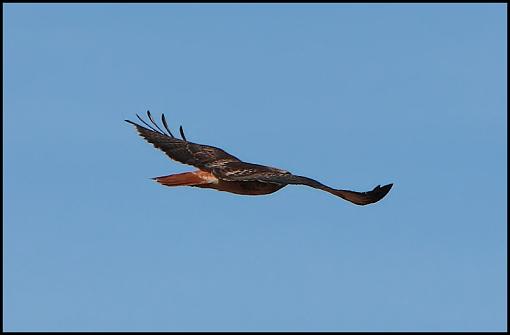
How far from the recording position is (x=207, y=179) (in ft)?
81.9

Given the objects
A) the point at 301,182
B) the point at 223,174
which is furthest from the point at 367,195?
the point at 223,174

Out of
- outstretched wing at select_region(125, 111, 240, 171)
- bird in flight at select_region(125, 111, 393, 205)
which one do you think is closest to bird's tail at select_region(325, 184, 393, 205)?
bird in flight at select_region(125, 111, 393, 205)

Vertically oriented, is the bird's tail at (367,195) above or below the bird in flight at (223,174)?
below

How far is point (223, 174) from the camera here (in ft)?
80.7

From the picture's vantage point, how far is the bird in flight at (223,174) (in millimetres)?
22734

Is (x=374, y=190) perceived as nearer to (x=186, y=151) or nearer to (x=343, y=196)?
(x=343, y=196)

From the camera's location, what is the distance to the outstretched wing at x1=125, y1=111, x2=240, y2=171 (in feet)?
84.4

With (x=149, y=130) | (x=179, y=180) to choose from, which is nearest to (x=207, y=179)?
(x=179, y=180)

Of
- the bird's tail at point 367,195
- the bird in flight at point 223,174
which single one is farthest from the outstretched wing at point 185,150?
the bird's tail at point 367,195

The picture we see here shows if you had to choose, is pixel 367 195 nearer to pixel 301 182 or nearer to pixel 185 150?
pixel 301 182

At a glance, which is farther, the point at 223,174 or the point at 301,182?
the point at 223,174

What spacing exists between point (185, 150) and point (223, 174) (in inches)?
82.5

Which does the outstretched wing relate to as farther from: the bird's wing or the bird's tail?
the bird's tail

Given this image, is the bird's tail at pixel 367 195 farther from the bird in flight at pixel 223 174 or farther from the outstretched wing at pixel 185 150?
the outstretched wing at pixel 185 150
